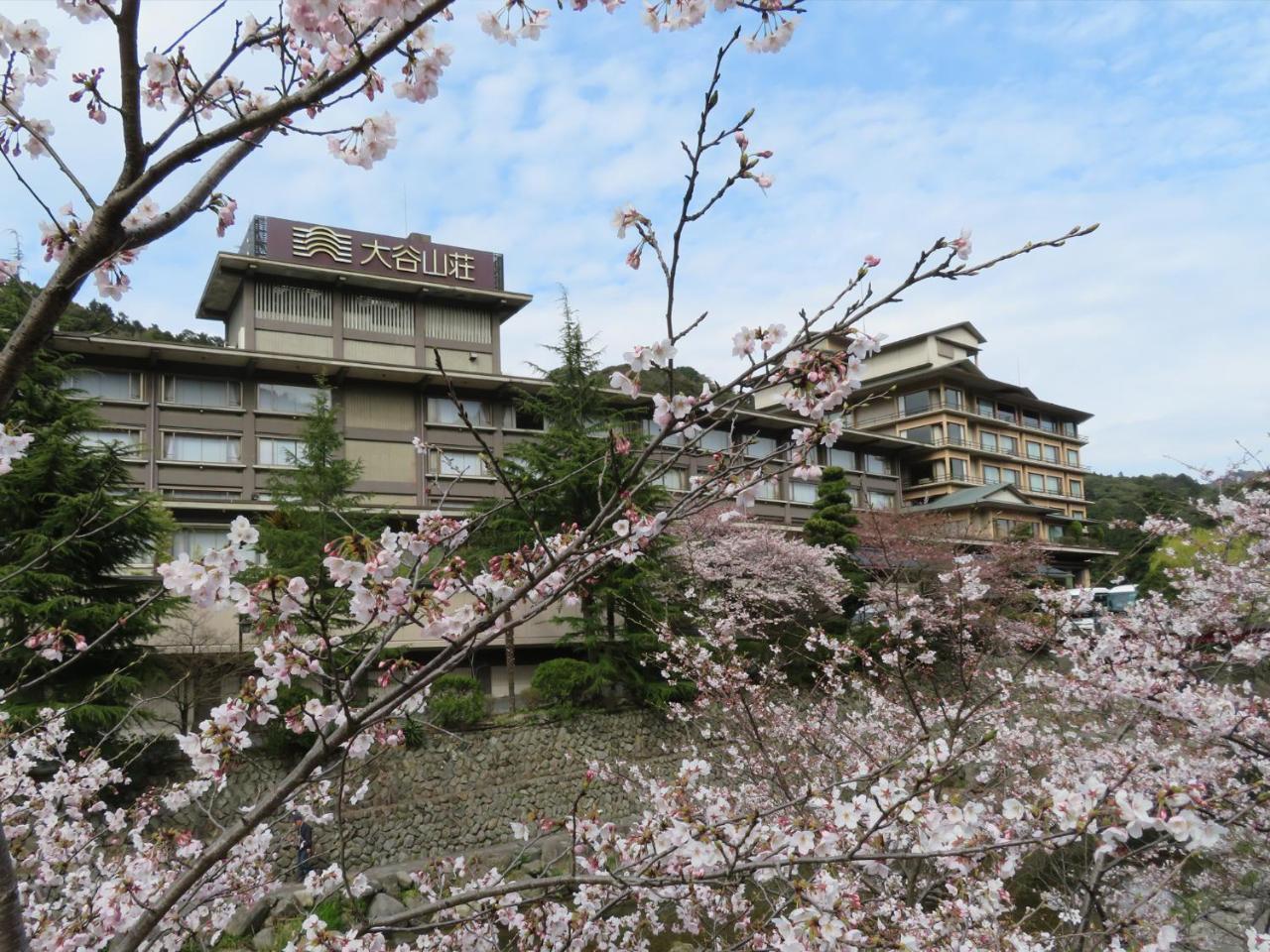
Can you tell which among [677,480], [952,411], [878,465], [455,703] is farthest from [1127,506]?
[455,703]

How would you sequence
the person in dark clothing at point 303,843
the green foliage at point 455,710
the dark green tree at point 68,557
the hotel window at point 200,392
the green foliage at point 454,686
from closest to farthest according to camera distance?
1. the person in dark clothing at point 303,843
2. the dark green tree at point 68,557
3. the green foliage at point 455,710
4. the green foliage at point 454,686
5. the hotel window at point 200,392

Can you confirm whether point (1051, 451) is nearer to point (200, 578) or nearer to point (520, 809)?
point (520, 809)

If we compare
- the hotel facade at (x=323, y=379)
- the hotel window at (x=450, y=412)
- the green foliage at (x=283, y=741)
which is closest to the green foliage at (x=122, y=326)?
the hotel facade at (x=323, y=379)

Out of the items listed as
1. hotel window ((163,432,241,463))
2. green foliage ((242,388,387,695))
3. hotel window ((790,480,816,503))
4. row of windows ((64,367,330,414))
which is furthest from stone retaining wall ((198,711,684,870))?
hotel window ((790,480,816,503))

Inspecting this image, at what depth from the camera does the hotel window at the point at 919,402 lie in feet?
119

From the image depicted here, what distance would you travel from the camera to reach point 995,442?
38.6 meters

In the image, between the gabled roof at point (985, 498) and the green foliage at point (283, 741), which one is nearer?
the green foliage at point (283, 741)

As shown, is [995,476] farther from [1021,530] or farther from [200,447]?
[200,447]

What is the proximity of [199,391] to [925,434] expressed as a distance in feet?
95.2

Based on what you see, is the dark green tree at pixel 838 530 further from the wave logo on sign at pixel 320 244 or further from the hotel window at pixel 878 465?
the wave logo on sign at pixel 320 244

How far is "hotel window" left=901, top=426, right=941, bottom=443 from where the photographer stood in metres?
35.7

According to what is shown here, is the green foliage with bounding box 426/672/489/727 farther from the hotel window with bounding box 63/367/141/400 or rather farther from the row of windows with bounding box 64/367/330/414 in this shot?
the hotel window with bounding box 63/367/141/400

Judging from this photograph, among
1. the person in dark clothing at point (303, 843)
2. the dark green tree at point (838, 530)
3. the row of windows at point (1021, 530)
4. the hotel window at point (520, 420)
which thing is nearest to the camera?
the person in dark clothing at point (303, 843)

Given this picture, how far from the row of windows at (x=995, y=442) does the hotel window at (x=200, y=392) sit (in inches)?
1091
